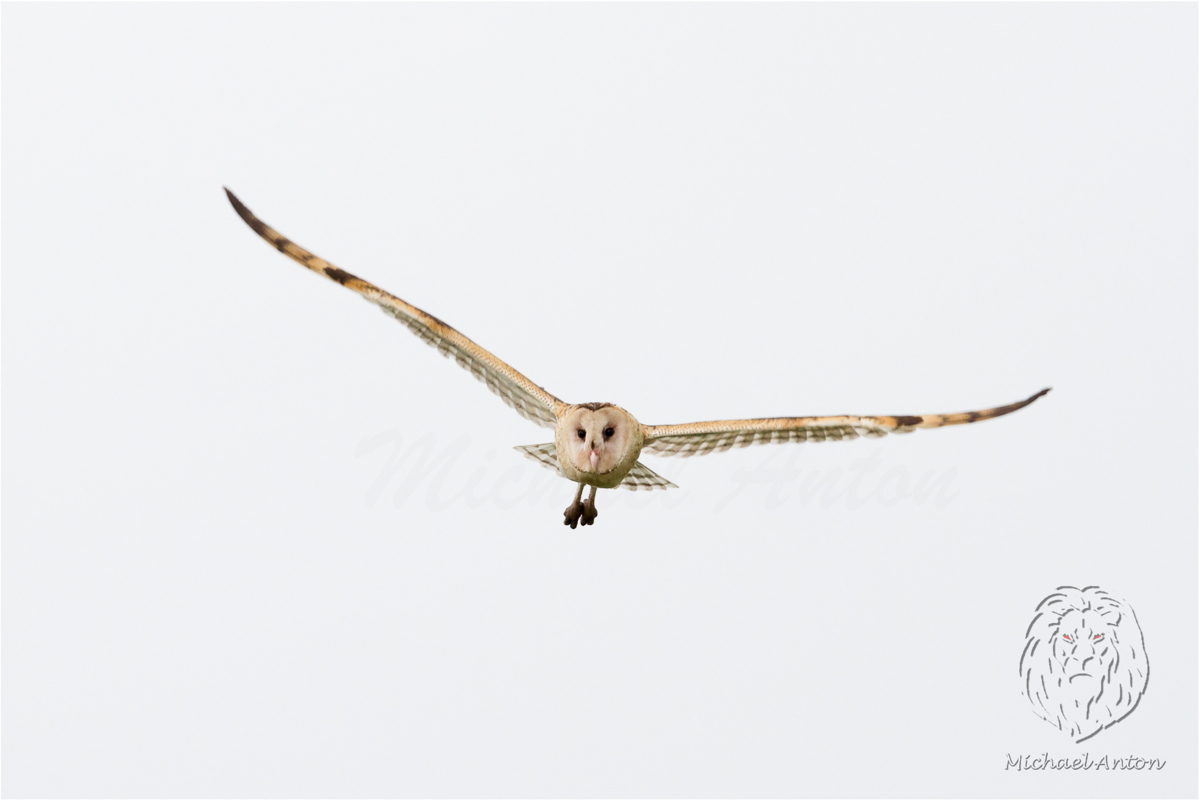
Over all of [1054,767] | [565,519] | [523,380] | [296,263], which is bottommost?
[1054,767]

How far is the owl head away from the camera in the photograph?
33.2 feet

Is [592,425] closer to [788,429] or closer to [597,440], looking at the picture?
[597,440]

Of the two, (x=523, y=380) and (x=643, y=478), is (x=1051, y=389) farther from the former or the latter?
(x=523, y=380)

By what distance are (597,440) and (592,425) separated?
134mm

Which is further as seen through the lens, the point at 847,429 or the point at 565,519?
the point at 565,519

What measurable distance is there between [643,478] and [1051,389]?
3688mm

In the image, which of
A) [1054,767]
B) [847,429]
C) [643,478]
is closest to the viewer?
[1054,767]

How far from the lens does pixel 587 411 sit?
1019 centimetres

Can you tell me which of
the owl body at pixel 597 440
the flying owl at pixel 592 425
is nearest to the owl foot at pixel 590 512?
the flying owl at pixel 592 425

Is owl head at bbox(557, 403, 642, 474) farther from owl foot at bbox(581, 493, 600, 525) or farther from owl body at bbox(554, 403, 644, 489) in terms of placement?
owl foot at bbox(581, 493, 600, 525)

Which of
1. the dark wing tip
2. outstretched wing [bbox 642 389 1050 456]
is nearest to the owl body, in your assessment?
outstretched wing [bbox 642 389 1050 456]

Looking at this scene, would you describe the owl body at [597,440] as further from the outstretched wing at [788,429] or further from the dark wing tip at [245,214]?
the dark wing tip at [245,214]

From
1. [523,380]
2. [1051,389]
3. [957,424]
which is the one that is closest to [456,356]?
[523,380]

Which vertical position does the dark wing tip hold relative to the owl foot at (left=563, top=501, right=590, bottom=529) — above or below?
above
